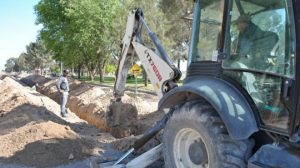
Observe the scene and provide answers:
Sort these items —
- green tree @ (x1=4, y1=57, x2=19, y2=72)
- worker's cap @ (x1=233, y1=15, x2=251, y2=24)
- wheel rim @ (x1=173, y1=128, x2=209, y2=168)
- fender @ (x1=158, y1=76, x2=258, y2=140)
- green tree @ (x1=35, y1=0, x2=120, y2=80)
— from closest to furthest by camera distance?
fender @ (x1=158, y1=76, x2=258, y2=140)
worker's cap @ (x1=233, y1=15, x2=251, y2=24)
wheel rim @ (x1=173, y1=128, x2=209, y2=168)
green tree @ (x1=35, y1=0, x2=120, y2=80)
green tree @ (x1=4, y1=57, x2=19, y2=72)

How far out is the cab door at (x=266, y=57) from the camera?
3365 millimetres

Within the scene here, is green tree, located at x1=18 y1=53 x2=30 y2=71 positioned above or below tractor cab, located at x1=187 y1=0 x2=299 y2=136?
below

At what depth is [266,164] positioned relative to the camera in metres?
3.39

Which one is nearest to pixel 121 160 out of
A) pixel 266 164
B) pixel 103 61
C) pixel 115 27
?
pixel 266 164

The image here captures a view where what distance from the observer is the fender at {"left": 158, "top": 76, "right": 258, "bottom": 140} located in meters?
3.57

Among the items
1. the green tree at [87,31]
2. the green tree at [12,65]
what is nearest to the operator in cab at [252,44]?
the green tree at [87,31]

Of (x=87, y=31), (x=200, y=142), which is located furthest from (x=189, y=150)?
(x=87, y=31)

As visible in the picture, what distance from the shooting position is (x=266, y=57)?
362 centimetres

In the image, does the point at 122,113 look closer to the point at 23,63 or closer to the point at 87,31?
the point at 87,31

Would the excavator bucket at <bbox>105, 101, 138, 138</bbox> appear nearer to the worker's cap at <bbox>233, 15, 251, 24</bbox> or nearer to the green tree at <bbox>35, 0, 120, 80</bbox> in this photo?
the worker's cap at <bbox>233, 15, 251, 24</bbox>

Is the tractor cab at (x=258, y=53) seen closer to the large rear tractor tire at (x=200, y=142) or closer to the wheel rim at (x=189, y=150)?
the large rear tractor tire at (x=200, y=142)

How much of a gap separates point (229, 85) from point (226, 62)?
25 centimetres

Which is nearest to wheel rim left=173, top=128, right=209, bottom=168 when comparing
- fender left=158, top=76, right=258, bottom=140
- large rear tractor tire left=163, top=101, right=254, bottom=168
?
large rear tractor tire left=163, top=101, right=254, bottom=168

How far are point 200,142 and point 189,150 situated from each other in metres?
0.21
